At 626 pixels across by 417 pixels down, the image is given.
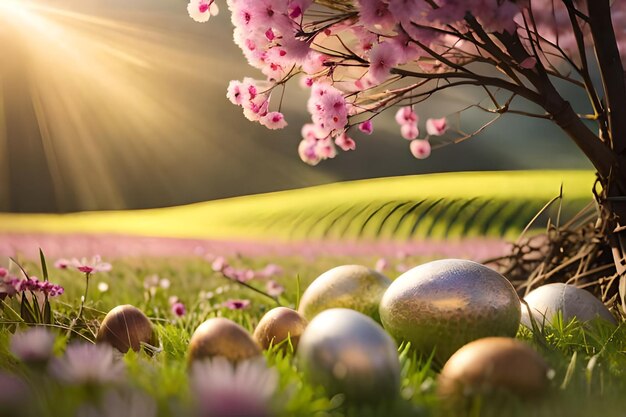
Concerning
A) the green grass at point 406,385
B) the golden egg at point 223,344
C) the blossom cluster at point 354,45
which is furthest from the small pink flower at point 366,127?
the golden egg at point 223,344

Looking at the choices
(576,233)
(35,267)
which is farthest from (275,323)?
(35,267)

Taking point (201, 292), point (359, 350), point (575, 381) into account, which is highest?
point (359, 350)

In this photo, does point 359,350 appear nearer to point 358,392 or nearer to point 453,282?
point 358,392

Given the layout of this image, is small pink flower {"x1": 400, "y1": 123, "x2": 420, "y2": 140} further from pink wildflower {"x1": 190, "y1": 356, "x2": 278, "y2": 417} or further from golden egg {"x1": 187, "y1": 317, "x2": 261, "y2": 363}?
pink wildflower {"x1": 190, "y1": 356, "x2": 278, "y2": 417}

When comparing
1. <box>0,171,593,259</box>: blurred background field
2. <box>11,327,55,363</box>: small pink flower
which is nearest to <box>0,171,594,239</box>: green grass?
<box>0,171,593,259</box>: blurred background field

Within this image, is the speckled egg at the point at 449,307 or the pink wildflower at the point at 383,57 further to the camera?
the pink wildflower at the point at 383,57

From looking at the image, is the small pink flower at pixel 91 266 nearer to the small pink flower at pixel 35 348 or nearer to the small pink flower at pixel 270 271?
the small pink flower at pixel 35 348
